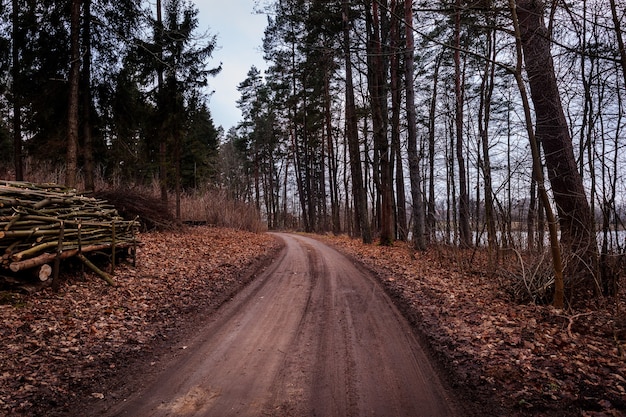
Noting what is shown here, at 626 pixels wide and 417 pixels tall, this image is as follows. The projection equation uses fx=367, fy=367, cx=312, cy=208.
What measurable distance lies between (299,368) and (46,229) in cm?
515

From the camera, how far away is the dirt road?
328 cm

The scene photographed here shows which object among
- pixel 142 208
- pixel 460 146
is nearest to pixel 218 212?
pixel 142 208

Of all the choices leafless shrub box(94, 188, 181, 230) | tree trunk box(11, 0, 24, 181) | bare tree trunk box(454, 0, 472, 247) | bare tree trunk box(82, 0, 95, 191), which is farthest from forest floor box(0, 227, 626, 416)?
tree trunk box(11, 0, 24, 181)

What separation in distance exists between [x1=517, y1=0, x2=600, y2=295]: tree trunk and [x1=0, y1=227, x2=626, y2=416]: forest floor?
703 mm

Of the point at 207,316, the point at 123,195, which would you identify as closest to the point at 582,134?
the point at 207,316

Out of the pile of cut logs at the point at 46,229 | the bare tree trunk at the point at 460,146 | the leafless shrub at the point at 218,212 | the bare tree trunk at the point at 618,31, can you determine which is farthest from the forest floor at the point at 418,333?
the leafless shrub at the point at 218,212

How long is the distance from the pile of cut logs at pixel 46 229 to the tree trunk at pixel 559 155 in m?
8.38

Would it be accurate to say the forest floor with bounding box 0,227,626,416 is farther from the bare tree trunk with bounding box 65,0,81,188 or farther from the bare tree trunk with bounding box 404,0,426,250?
the bare tree trunk with bounding box 404,0,426,250

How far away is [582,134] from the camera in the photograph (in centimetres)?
747

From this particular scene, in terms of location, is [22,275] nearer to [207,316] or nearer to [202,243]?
[207,316]

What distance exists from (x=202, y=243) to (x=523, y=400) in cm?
1177

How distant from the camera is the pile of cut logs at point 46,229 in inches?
224

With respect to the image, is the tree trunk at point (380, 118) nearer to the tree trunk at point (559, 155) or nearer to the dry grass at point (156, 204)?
the tree trunk at point (559, 155)

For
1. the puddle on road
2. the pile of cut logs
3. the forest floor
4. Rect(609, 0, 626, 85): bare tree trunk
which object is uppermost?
Rect(609, 0, 626, 85): bare tree trunk
